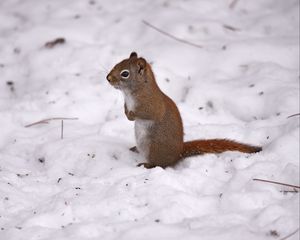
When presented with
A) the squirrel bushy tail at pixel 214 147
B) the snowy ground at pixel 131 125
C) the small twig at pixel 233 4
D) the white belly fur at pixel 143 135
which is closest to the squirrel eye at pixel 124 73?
the white belly fur at pixel 143 135

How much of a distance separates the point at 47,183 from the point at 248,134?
160cm

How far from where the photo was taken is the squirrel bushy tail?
137 inches

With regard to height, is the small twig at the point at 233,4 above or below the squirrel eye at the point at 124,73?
above

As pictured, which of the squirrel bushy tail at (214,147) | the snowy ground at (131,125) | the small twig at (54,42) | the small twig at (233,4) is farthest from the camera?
the small twig at (233,4)

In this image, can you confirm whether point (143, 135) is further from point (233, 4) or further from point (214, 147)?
point (233, 4)

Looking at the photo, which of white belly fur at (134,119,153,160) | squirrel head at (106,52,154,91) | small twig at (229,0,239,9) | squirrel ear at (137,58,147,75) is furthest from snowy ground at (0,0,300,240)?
squirrel ear at (137,58,147,75)

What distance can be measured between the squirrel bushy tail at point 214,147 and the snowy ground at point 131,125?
59 millimetres

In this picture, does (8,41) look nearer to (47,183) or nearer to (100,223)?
(47,183)

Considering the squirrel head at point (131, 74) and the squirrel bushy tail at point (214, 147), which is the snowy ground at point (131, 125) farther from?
the squirrel head at point (131, 74)

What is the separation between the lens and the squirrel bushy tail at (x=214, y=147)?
349cm

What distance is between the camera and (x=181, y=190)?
3.11 metres

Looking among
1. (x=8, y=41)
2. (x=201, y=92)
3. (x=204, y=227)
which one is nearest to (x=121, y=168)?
(x=204, y=227)

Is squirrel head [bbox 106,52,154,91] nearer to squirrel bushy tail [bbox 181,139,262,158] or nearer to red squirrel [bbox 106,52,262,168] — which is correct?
red squirrel [bbox 106,52,262,168]

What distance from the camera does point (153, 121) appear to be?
3562 millimetres
